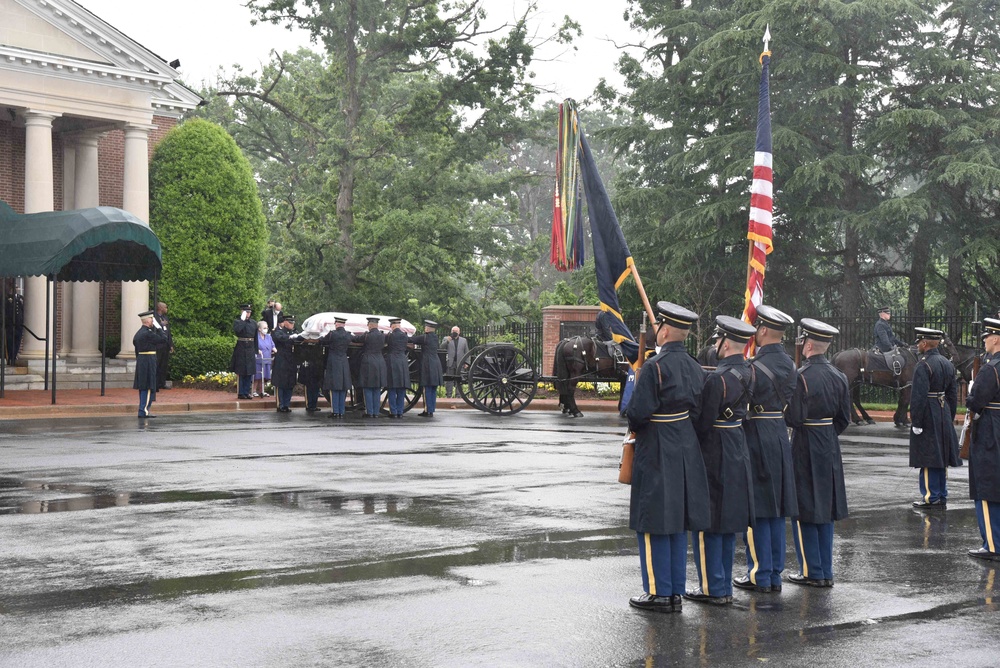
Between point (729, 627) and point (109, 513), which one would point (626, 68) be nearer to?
point (109, 513)

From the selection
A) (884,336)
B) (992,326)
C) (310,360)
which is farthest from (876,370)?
(992,326)

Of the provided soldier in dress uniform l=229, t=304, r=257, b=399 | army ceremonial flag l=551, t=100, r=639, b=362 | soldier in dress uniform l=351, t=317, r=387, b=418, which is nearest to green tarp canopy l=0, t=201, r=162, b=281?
soldier in dress uniform l=229, t=304, r=257, b=399

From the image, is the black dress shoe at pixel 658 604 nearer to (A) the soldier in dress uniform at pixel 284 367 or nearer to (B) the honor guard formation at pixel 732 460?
(B) the honor guard formation at pixel 732 460

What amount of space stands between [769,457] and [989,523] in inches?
104

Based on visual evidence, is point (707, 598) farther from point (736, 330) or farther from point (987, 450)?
point (987, 450)

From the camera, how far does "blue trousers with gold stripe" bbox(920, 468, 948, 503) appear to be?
37.9ft

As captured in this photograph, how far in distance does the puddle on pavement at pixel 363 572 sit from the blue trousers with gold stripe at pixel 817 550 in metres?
Answer: 1.51

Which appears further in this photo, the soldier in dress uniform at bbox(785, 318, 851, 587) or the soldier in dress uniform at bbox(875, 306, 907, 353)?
the soldier in dress uniform at bbox(875, 306, 907, 353)

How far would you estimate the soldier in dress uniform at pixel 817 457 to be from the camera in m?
7.84

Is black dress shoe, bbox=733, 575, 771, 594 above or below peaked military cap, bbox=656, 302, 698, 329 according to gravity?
below

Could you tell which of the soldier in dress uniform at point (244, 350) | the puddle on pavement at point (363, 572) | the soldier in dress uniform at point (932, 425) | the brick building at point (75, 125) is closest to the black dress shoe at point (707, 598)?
the puddle on pavement at point (363, 572)

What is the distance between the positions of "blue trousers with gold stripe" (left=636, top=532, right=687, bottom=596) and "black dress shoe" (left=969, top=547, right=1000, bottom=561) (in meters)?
3.23

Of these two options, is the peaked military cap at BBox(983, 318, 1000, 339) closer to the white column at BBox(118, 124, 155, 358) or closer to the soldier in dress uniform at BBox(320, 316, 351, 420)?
the soldier in dress uniform at BBox(320, 316, 351, 420)

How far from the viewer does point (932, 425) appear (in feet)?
37.7
